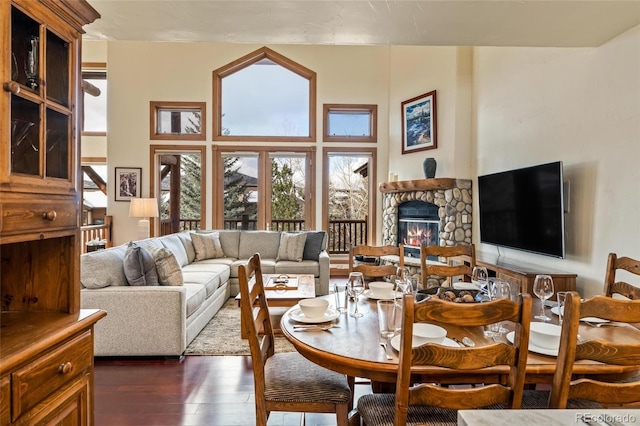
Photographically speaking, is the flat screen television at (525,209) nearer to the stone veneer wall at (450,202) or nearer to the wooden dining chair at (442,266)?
the stone veneer wall at (450,202)

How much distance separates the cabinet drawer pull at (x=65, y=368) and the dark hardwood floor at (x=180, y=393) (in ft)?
3.49

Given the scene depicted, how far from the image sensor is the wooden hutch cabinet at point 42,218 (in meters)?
1.02

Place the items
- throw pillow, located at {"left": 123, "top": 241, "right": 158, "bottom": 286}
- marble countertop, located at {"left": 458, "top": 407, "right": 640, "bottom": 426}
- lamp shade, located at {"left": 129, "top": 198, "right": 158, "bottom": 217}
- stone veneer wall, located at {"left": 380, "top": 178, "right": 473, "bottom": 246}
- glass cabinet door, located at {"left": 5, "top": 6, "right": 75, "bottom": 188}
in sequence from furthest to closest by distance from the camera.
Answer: lamp shade, located at {"left": 129, "top": 198, "right": 158, "bottom": 217}, stone veneer wall, located at {"left": 380, "top": 178, "right": 473, "bottom": 246}, throw pillow, located at {"left": 123, "top": 241, "right": 158, "bottom": 286}, glass cabinet door, located at {"left": 5, "top": 6, "right": 75, "bottom": 188}, marble countertop, located at {"left": 458, "top": 407, "right": 640, "bottom": 426}

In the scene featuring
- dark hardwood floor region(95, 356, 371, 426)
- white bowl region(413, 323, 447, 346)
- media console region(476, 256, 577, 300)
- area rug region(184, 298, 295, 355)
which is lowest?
dark hardwood floor region(95, 356, 371, 426)

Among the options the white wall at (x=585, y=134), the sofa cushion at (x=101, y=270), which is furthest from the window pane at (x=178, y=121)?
the white wall at (x=585, y=134)

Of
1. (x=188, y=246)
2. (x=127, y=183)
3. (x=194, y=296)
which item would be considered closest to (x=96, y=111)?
(x=127, y=183)

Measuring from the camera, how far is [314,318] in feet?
5.35

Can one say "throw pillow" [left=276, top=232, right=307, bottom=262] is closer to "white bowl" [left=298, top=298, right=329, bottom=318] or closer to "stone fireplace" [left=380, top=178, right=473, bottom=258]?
"stone fireplace" [left=380, top=178, right=473, bottom=258]

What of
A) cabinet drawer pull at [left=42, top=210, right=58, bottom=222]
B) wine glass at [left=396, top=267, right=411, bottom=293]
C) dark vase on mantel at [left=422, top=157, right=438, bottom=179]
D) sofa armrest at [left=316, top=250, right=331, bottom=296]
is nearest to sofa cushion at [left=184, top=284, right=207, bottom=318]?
sofa armrest at [left=316, top=250, right=331, bottom=296]

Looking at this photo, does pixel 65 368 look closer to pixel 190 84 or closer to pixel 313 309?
pixel 313 309

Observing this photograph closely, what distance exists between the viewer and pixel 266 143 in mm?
6438

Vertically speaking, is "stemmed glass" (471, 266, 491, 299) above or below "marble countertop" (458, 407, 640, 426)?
above

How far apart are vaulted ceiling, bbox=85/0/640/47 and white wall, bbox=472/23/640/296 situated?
1.10 feet

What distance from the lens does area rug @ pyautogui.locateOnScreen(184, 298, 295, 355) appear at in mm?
2997
